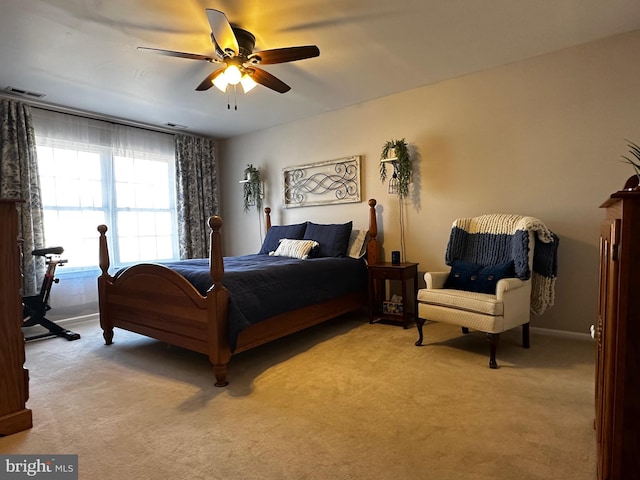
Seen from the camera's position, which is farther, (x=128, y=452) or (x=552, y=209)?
(x=552, y=209)

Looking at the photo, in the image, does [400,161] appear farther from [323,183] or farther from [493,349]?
[493,349]

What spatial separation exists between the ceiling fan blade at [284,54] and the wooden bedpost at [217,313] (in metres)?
1.14

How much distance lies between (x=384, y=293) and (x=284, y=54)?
2604 mm

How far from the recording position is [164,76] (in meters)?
3.28

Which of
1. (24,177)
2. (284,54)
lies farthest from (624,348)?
(24,177)

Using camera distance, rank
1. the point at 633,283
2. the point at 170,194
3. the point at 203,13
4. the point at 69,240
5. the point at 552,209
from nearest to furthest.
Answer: the point at 633,283
the point at 203,13
the point at 552,209
the point at 69,240
the point at 170,194

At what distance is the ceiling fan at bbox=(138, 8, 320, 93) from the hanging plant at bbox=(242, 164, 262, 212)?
7.52ft

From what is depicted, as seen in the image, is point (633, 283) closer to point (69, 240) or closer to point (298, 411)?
point (298, 411)

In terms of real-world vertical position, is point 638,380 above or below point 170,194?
below

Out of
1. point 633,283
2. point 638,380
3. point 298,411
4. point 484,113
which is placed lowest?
point 298,411

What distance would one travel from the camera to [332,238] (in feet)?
13.1

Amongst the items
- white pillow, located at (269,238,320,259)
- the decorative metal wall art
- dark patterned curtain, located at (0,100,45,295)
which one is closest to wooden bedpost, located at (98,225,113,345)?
dark patterned curtain, located at (0,100,45,295)

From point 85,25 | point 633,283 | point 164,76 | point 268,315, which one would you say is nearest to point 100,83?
point 164,76

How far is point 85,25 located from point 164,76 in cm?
84
